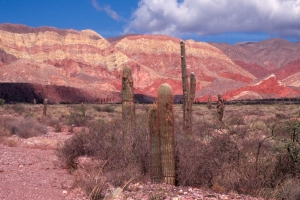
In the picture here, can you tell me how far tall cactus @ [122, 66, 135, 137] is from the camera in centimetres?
1068

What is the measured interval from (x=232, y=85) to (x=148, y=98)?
68.8 ft

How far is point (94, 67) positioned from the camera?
110 metres

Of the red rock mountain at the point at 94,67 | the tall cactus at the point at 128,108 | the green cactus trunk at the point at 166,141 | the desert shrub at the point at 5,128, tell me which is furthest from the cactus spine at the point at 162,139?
the red rock mountain at the point at 94,67

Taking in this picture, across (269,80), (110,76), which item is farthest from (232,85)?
(110,76)

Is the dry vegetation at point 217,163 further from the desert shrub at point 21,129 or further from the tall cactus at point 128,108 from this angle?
the desert shrub at point 21,129

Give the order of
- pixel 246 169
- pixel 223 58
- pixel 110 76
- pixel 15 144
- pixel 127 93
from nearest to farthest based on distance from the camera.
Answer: pixel 246 169
pixel 127 93
pixel 15 144
pixel 110 76
pixel 223 58

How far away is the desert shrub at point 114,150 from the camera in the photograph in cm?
932

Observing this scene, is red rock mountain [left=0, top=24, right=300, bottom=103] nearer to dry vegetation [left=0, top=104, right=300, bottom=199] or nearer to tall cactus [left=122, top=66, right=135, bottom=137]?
tall cactus [left=122, top=66, right=135, bottom=137]

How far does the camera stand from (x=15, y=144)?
17141 millimetres

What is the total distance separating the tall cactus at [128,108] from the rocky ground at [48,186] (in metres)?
2.00

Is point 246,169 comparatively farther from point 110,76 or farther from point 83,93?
point 110,76

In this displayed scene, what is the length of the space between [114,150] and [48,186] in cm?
202

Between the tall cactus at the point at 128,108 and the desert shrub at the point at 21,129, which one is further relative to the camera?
the desert shrub at the point at 21,129

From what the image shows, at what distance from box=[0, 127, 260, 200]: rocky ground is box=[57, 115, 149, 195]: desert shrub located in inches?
17.1
